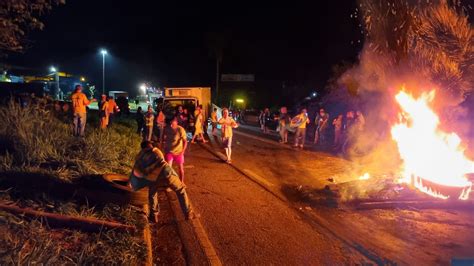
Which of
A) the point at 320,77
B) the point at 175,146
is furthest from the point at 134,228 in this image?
the point at 320,77

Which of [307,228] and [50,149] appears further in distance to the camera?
[50,149]

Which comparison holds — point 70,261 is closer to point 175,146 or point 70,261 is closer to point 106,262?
point 106,262

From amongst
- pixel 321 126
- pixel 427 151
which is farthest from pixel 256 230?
pixel 321 126

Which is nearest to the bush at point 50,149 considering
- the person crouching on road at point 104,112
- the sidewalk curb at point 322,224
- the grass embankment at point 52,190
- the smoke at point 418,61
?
the grass embankment at point 52,190

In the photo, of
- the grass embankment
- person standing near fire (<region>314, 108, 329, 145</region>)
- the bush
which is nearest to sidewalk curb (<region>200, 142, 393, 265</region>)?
the grass embankment

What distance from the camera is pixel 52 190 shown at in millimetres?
6160

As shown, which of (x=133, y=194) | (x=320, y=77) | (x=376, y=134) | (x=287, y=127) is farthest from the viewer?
(x=320, y=77)

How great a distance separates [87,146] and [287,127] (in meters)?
10.4

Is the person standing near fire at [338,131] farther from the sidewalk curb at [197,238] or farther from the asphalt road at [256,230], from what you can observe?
the sidewalk curb at [197,238]

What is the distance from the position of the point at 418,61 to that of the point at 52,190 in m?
11.5

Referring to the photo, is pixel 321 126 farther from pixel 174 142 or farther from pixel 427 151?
pixel 174 142

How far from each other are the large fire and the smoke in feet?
1.98

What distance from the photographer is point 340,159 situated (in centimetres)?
1349

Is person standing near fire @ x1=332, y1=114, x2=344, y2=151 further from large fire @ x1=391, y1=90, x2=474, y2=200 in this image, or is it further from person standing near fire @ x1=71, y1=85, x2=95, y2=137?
person standing near fire @ x1=71, y1=85, x2=95, y2=137
